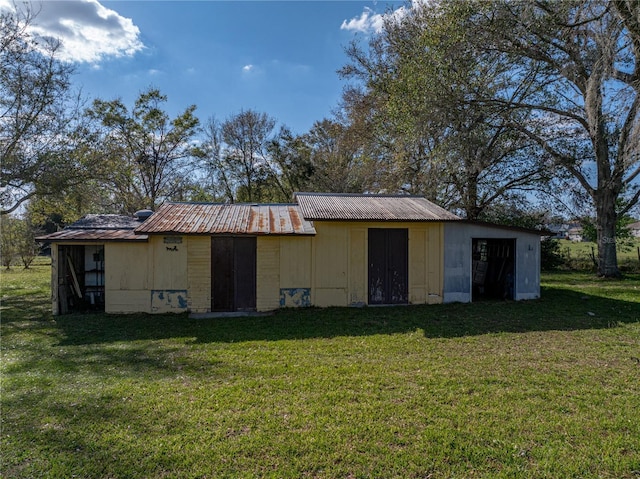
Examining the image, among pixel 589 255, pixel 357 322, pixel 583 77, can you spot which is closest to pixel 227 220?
pixel 357 322

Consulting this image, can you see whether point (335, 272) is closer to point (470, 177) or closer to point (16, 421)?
point (16, 421)

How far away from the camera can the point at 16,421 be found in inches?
143

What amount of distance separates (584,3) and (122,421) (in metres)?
14.2

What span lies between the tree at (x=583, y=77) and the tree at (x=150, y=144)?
20.7 metres

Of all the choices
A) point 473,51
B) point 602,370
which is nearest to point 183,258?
point 602,370

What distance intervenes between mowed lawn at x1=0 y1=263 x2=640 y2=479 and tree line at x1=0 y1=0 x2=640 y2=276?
725 cm

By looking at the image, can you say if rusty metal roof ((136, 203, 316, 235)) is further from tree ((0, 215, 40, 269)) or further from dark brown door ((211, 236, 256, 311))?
tree ((0, 215, 40, 269))

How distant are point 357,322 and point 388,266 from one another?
235 centimetres

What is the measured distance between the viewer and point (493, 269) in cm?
1180

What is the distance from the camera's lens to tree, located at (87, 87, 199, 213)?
2311 centimetres

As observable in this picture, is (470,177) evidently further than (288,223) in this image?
Yes

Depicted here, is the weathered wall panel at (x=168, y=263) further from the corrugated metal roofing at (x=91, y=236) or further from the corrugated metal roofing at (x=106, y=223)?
the corrugated metal roofing at (x=106, y=223)

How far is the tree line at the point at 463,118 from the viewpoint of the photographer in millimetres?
10734

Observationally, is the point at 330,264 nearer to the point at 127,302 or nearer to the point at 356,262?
the point at 356,262
